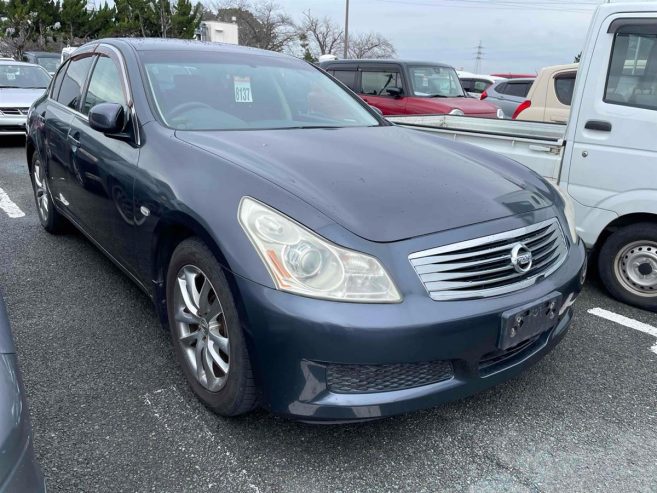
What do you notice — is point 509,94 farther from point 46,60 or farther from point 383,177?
point 46,60

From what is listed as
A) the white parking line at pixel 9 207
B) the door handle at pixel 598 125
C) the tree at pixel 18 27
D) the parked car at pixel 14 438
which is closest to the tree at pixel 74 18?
the tree at pixel 18 27

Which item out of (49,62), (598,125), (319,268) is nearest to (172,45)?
(319,268)

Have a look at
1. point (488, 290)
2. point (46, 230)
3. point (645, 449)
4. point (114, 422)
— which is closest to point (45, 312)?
point (114, 422)

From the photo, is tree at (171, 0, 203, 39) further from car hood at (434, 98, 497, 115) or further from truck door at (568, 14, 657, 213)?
truck door at (568, 14, 657, 213)

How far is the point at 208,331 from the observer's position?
2182mm

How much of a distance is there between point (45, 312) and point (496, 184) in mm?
2611

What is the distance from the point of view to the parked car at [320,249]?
5.96 feet

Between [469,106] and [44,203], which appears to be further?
[469,106]

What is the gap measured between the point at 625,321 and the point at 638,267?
1.34 ft

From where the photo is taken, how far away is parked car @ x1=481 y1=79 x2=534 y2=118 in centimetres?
1121

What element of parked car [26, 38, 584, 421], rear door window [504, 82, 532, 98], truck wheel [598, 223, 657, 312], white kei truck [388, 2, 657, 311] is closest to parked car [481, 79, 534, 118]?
rear door window [504, 82, 532, 98]

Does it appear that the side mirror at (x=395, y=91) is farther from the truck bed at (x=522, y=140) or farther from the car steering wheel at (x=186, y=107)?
the car steering wheel at (x=186, y=107)

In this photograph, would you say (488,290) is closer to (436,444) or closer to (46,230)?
(436,444)

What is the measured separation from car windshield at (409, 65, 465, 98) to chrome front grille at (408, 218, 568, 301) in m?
7.96
